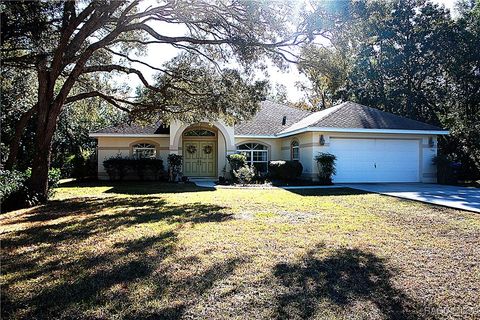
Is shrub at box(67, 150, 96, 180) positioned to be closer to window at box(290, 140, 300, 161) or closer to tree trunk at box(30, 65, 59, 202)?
tree trunk at box(30, 65, 59, 202)

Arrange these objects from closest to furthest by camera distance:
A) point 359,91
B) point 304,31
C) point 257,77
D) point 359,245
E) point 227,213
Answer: point 359,245 < point 227,213 < point 304,31 < point 257,77 < point 359,91

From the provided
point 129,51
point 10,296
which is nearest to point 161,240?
Answer: point 10,296

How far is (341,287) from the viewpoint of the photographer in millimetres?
4059

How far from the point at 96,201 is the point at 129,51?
23.0 feet

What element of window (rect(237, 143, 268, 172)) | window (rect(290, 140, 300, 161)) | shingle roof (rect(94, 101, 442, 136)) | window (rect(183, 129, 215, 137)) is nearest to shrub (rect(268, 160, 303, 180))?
window (rect(290, 140, 300, 161))

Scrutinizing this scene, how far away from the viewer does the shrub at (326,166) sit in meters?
16.7

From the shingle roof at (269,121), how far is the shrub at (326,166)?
16.9 ft

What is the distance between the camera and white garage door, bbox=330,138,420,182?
1758 cm

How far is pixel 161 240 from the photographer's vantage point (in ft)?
19.8

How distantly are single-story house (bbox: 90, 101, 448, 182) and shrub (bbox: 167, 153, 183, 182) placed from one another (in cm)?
61

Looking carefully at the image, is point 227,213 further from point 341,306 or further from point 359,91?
point 359,91

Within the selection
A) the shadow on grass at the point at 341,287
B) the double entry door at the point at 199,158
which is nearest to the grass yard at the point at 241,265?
the shadow on grass at the point at 341,287

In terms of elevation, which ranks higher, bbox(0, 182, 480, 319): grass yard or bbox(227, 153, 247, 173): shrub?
bbox(227, 153, 247, 173): shrub

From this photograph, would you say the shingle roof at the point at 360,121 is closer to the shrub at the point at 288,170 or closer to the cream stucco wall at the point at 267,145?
the cream stucco wall at the point at 267,145
